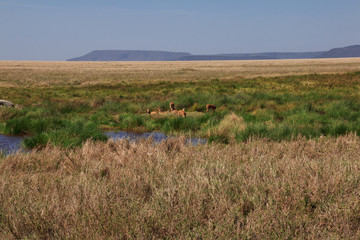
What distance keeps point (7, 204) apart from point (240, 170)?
3.02 m

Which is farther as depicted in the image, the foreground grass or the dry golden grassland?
the dry golden grassland

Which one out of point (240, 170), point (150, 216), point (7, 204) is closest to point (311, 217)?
point (240, 170)

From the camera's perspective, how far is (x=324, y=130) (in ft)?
39.7

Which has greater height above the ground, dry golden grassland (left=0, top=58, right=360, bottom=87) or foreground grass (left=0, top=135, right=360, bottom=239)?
foreground grass (left=0, top=135, right=360, bottom=239)

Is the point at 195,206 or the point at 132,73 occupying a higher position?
the point at 195,206

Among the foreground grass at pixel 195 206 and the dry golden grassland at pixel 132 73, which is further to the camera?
the dry golden grassland at pixel 132 73

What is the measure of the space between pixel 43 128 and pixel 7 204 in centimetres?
962

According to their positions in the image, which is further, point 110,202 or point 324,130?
point 324,130

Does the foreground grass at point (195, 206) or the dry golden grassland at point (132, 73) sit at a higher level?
the foreground grass at point (195, 206)

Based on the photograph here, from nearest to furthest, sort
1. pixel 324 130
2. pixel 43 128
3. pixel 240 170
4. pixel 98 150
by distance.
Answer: pixel 240 170 → pixel 98 150 → pixel 324 130 → pixel 43 128

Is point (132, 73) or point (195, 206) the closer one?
point (195, 206)

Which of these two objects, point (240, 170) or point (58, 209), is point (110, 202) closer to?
point (58, 209)

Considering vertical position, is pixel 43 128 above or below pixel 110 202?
below

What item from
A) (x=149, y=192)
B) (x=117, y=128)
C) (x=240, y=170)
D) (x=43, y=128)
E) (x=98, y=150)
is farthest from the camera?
(x=117, y=128)
